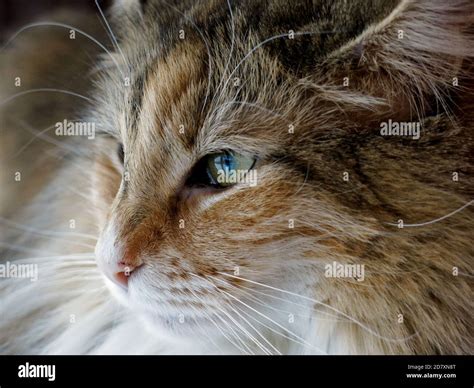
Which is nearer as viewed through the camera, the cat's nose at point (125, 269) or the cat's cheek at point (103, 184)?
the cat's nose at point (125, 269)

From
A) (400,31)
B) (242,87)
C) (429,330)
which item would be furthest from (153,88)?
(429,330)

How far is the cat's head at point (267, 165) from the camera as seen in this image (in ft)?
2.82

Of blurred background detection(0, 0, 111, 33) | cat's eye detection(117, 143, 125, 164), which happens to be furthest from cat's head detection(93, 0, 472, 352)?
A: blurred background detection(0, 0, 111, 33)

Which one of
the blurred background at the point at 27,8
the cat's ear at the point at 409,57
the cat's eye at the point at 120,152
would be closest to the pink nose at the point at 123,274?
the cat's eye at the point at 120,152

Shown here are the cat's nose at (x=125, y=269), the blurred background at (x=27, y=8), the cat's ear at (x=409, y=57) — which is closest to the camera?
the cat's ear at (x=409, y=57)

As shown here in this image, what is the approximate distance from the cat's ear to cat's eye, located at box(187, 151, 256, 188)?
0.54ft

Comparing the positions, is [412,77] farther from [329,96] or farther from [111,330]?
[111,330]

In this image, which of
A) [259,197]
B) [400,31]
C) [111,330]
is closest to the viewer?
[400,31]

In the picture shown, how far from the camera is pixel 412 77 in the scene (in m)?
0.84

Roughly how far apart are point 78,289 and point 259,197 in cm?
48

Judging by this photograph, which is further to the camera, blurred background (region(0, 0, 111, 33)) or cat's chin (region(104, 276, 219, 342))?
blurred background (region(0, 0, 111, 33))

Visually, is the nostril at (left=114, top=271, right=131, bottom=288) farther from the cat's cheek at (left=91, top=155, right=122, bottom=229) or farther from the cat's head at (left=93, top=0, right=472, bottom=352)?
the cat's cheek at (left=91, top=155, right=122, bottom=229)

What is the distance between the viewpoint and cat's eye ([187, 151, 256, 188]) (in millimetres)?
911

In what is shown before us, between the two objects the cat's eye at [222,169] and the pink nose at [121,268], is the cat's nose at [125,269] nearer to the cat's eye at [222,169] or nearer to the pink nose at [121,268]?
the pink nose at [121,268]
